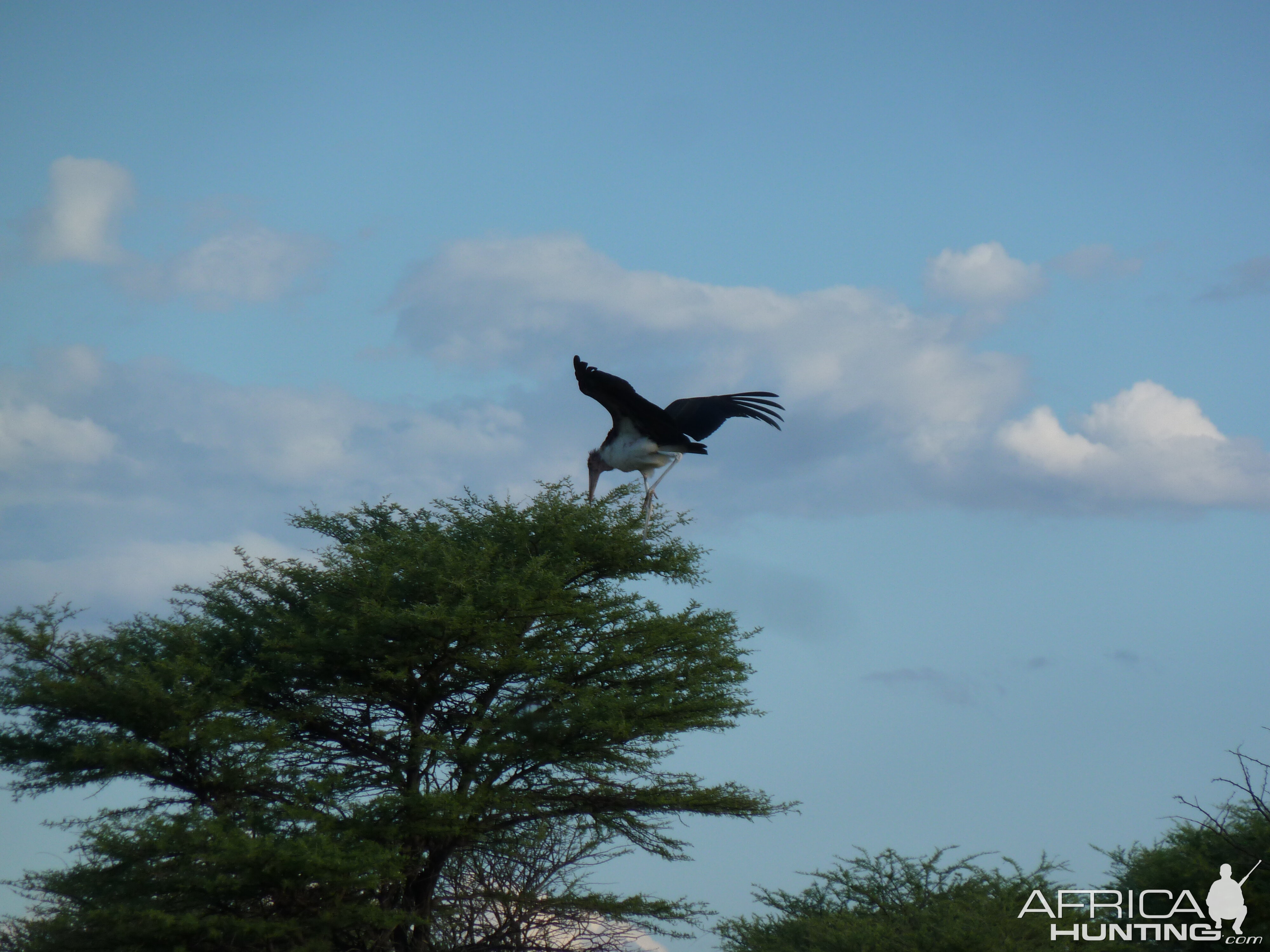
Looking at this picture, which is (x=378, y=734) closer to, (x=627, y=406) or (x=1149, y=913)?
(x=627, y=406)

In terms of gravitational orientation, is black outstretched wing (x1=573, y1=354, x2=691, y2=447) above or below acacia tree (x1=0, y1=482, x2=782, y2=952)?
above

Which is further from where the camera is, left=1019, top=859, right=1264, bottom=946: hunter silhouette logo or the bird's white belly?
the bird's white belly

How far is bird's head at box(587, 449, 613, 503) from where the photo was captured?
1923cm

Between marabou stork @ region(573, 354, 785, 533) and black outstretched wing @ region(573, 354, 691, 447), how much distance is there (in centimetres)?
1

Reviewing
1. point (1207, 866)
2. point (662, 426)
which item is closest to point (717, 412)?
point (662, 426)

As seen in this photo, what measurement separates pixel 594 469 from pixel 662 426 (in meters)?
2.72

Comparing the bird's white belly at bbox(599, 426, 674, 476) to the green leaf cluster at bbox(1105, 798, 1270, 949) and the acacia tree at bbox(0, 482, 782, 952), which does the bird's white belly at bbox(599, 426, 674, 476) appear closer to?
the acacia tree at bbox(0, 482, 782, 952)

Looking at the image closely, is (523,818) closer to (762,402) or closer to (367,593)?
(367,593)

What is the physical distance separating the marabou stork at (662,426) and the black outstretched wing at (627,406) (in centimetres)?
1

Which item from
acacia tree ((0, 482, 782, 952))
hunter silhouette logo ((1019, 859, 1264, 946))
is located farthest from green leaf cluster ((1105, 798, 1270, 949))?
acacia tree ((0, 482, 782, 952))

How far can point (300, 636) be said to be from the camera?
16.5m

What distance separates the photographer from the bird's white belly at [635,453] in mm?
17625

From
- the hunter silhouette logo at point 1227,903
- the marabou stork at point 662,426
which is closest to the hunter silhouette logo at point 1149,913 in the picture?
the hunter silhouette logo at point 1227,903

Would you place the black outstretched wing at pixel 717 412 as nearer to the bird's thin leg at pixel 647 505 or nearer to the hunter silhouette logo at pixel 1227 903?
the bird's thin leg at pixel 647 505
